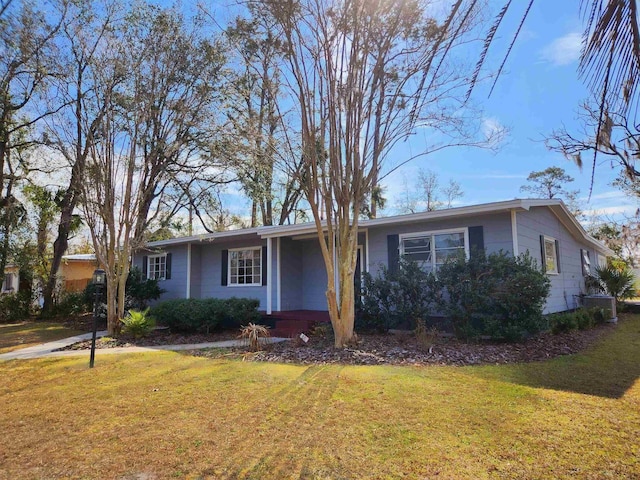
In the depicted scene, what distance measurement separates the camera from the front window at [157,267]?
51.0 ft

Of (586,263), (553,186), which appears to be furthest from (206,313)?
(553,186)

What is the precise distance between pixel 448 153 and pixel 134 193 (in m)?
8.04

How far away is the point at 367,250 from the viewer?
11.1 meters

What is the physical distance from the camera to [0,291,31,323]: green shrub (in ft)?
54.0

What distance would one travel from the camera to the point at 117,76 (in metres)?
10.4

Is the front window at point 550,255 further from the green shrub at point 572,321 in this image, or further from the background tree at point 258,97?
the background tree at point 258,97

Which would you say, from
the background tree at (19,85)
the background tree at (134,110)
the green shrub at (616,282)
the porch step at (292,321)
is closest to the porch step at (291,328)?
the porch step at (292,321)

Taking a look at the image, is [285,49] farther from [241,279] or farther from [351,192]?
[241,279]

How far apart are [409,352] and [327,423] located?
3.64 m

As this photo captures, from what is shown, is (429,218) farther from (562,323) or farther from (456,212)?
(562,323)

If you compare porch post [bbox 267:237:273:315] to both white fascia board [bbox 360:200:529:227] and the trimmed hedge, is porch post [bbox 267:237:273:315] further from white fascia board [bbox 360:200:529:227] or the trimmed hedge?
white fascia board [bbox 360:200:529:227]

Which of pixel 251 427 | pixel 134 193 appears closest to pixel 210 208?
pixel 134 193

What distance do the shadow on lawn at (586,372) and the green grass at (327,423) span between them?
1.1 inches

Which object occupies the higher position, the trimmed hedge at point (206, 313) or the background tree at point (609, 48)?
the background tree at point (609, 48)
